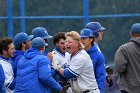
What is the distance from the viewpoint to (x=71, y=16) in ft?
54.0

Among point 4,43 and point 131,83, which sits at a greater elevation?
point 4,43

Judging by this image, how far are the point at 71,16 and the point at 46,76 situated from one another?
6.16 metres

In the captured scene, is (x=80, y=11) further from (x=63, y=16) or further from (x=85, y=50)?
(x=85, y=50)

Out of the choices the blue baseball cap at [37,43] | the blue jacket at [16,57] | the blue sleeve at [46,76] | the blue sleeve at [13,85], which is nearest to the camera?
the blue sleeve at [46,76]

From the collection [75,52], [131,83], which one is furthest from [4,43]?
[131,83]

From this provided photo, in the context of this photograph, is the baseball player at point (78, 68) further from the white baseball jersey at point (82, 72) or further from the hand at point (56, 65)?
the hand at point (56, 65)

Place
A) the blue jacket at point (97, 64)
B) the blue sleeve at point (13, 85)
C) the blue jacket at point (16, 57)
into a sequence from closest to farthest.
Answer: the blue sleeve at point (13, 85) → the blue jacket at point (16, 57) → the blue jacket at point (97, 64)

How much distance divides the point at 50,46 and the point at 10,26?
1.26 m

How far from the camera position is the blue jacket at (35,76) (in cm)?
1045

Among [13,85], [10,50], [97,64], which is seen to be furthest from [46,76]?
[97,64]

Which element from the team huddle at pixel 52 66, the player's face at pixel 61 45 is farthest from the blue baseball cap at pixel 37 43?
the player's face at pixel 61 45

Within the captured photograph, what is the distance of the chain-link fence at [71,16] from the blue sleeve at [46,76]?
4.85 metres

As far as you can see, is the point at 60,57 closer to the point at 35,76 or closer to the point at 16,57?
the point at 16,57

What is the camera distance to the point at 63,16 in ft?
53.6
